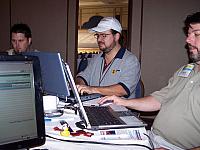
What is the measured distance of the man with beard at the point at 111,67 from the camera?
7.70ft

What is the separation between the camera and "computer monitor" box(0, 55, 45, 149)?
76cm

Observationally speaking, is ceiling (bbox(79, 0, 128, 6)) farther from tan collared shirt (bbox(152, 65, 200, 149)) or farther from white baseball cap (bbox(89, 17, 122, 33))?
tan collared shirt (bbox(152, 65, 200, 149))

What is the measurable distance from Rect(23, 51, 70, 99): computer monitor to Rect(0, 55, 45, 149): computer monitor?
1.86 feet

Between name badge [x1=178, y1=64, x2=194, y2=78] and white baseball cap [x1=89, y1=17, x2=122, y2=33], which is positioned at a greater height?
white baseball cap [x1=89, y1=17, x2=122, y2=33]

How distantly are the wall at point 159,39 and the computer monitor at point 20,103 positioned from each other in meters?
3.34

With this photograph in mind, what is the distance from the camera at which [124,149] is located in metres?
0.99

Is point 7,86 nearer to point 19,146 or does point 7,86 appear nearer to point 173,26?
point 19,146

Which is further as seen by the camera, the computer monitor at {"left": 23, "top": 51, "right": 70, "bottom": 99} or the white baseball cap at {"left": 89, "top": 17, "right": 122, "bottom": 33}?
the white baseball cap at {"left": 89, "top": 17, "right": 122, "bottom": 33}

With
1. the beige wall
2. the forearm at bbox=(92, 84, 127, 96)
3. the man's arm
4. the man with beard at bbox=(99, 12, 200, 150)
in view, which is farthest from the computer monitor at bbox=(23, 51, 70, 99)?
the beige wall

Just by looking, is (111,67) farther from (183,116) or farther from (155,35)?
(155,35)

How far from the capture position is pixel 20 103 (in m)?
0.79

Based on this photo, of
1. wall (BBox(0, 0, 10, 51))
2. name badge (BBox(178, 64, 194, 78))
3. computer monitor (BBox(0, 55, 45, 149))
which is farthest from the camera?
wall (BBox(0, 0, 10, 51))

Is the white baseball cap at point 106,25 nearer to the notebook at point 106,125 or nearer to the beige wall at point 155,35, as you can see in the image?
the notebook at point 106,125

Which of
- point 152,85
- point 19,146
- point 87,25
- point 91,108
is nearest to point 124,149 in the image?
point 19,146
